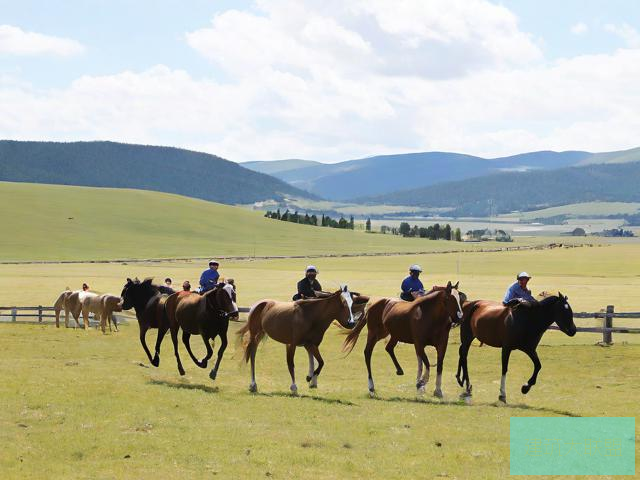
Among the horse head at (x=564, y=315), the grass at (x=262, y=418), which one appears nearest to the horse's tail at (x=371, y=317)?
the grass at (x=262, y=418)

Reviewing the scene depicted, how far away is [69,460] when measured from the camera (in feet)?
42.7

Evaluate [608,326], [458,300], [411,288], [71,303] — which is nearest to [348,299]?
[458,300]

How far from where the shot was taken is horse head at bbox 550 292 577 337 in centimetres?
1894

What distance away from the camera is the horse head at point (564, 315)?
18.9 meters

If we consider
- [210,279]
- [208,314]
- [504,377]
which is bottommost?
[504,377]

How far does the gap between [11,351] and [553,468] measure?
67.0 ft

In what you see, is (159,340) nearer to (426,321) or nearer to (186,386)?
(186,386)

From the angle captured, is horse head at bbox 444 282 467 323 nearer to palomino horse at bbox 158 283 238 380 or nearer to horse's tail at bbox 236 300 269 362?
horse's tail at bbox 236 300 269 362

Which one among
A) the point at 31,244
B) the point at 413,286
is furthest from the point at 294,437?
the point at 31,244
